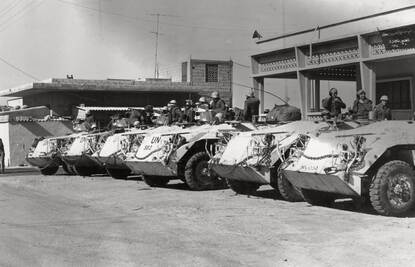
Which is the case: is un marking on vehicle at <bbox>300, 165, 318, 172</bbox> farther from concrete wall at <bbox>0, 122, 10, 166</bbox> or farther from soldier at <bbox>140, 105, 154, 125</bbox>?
concrete wall at <bbox>0, 122, 10, 166</bbox>

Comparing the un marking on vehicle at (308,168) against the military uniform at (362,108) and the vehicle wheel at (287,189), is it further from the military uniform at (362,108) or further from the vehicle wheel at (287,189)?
the military uniform at (362,108)

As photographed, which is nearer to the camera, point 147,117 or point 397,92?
point 397,92

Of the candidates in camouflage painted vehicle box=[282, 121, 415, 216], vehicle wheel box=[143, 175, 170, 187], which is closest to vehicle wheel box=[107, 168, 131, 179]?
vehicle wheel box=[143, 175, 170, 187]

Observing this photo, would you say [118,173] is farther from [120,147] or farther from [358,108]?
[358,108]

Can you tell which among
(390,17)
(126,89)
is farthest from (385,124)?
(126,89)

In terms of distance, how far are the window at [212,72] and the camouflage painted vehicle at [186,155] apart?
1117 inches

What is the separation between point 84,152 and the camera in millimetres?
17875

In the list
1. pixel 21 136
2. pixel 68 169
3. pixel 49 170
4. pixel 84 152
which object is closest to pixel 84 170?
pixel 68 169

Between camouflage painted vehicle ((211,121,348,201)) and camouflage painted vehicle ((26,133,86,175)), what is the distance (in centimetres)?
827

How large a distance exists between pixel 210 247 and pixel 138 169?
7350 mm

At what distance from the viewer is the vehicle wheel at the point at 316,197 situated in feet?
35.0

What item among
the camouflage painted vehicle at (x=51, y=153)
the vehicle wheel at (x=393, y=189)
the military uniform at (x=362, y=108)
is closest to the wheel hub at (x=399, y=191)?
the vehicle wheel at (x=393, y=189)

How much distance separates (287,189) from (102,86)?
23556 millimetres

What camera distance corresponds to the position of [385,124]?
9.86m
